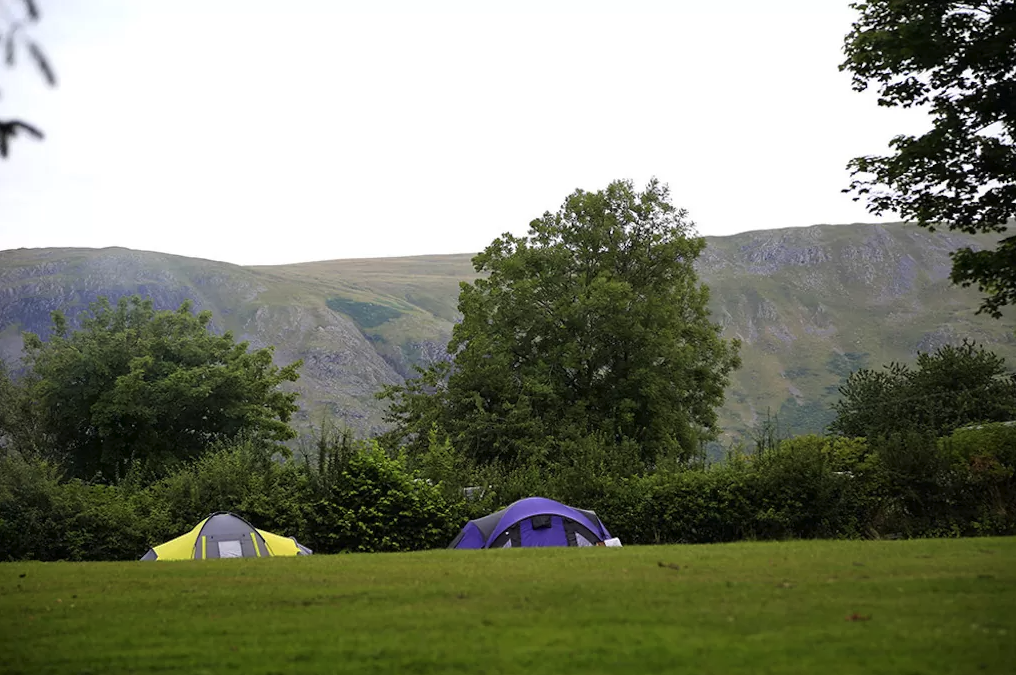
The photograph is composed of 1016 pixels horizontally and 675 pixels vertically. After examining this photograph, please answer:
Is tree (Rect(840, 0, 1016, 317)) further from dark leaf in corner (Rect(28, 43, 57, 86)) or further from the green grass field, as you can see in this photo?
dark leaf in corner (Rect(28, 43, 57, 86))

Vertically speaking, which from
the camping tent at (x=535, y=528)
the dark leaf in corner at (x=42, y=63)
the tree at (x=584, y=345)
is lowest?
the camping tent at (x=535, y=528)

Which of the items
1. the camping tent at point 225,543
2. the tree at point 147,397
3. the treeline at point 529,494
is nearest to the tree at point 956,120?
the treeline at point 529,494

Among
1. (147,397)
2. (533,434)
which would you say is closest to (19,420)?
(147,397)

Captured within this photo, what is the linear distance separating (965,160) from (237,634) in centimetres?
1960

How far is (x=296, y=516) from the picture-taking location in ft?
93.2

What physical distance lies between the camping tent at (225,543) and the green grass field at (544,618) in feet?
36.0

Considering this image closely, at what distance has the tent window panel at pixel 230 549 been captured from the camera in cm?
2669

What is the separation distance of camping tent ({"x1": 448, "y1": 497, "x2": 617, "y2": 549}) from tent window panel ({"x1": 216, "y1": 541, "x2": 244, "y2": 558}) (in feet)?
19.1

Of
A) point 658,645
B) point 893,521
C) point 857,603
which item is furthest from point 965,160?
point 658,645

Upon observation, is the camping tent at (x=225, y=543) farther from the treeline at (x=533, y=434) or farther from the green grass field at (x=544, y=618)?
the green grass field at (x=544, y=618)

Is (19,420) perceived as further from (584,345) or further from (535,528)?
(535,528)

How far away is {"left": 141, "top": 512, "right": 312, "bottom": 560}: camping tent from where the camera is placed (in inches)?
1055

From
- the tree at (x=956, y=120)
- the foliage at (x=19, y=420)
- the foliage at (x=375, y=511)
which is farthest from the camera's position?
the foliage at (x=19, y=420)

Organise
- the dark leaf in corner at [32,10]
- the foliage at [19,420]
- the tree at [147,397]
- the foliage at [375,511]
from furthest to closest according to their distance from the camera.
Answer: the foliage at [19,420] < the tree at [147,397] < the foliage at [375,511] < the dark leaf in corner at [32,10]
